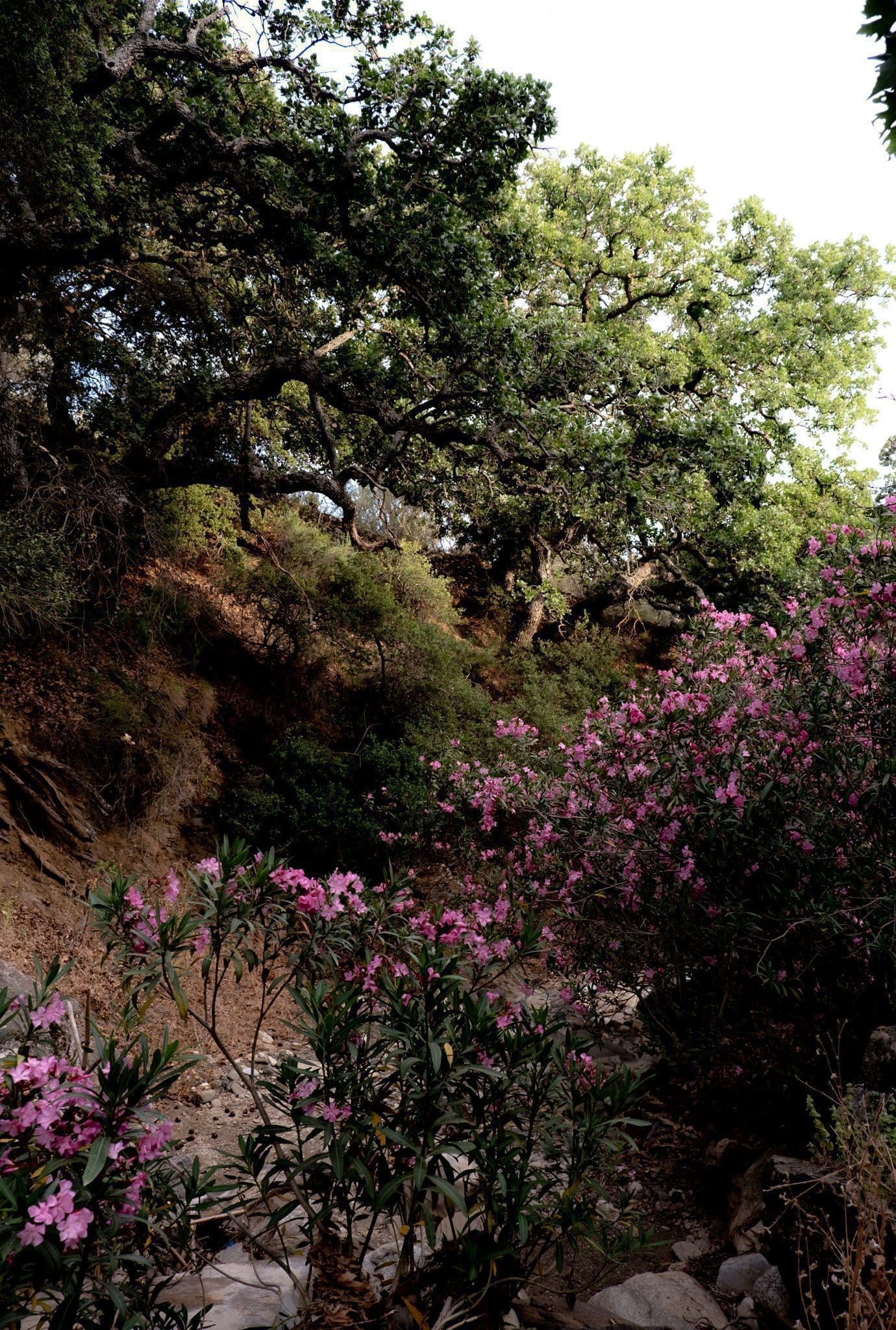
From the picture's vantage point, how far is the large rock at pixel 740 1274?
3195mm

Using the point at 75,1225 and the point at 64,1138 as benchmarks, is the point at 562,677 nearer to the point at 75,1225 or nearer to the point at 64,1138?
the point at 64,1138

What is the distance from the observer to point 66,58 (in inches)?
248

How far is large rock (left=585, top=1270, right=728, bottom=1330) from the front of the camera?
2.95 meters

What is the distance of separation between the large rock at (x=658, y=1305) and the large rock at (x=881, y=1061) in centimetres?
111

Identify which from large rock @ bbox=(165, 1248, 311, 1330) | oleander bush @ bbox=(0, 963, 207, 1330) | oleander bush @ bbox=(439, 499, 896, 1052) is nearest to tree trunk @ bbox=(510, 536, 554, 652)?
oleander bush @ bbox=(439, 499, 896, 1052)

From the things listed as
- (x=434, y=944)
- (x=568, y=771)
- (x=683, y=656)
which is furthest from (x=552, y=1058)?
(x=683, y=656)

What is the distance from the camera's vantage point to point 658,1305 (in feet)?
10.0

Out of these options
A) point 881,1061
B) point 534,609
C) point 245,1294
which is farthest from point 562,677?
point 245,1294

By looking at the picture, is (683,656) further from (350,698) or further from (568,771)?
(350,698)

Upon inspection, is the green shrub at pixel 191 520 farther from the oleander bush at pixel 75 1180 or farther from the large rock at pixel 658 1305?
the large rock at pixel 658 1305

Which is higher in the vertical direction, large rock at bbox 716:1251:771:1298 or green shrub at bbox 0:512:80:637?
green shrub at bbox 0:512:80:637

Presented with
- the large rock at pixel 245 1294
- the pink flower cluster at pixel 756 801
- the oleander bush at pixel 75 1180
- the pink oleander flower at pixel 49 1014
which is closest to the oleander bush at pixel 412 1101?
the large rock at pixel 245 1294

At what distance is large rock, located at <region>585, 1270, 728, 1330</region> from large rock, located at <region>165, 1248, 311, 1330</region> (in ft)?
3.79

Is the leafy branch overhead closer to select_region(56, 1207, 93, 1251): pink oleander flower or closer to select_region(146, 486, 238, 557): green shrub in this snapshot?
select_region(146, 486, 238, 557): green shrub
